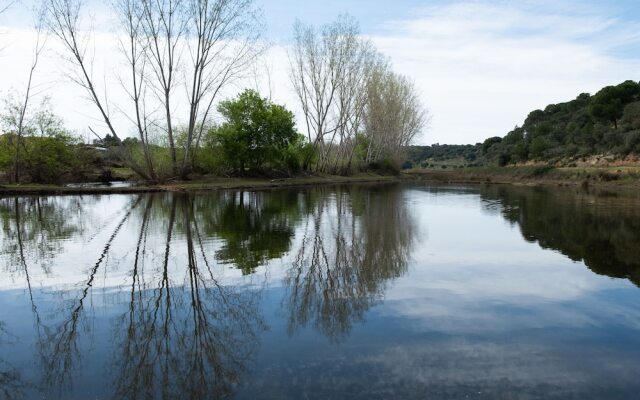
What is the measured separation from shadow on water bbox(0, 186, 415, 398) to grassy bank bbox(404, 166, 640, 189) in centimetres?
3190

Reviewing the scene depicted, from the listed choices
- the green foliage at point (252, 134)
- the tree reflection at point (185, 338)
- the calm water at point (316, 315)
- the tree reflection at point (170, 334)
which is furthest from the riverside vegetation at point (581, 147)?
the tree reflection at point (185, 338)

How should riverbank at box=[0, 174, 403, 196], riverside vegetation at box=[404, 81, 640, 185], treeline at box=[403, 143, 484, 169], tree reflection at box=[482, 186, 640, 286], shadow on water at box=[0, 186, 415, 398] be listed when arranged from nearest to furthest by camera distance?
shadow on water at box=[0, 186, 415, 398] < tree reflection at box=[482, 186, 640, 286] < riverbank at box=[0, 174, 403, 196] < riverside vegetation at box=[404, 81, 640, 185] < treeline at box=[403, 143, 484, 169]

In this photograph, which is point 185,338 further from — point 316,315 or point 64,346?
point 316,315

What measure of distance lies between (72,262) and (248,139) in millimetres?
32148

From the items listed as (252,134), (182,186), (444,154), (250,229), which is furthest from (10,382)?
(444,154)

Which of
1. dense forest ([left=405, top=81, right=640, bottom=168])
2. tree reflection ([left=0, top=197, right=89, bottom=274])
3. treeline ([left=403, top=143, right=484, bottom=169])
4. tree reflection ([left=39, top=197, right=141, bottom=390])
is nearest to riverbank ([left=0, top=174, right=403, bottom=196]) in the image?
tree reflection ([left=0, top=197, right=89, bottom=274])

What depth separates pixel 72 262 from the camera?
395 inches

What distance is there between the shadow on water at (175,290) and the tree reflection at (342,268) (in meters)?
0.03

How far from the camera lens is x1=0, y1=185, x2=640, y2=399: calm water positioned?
476cm

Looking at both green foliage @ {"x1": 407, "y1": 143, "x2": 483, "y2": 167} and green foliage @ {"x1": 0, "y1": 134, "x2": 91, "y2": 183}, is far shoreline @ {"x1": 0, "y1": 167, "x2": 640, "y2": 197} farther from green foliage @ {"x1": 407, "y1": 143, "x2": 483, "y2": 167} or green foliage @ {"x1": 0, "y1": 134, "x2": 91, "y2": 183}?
green foliage @ {"x1": 407, "y1": 143, "x2": 483, "y2": 167}

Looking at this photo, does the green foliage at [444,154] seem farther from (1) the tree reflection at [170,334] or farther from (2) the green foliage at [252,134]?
(1) the tree reflection at [170,334]

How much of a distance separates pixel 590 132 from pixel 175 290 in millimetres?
63227

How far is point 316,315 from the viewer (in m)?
6.77

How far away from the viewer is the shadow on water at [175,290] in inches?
197
